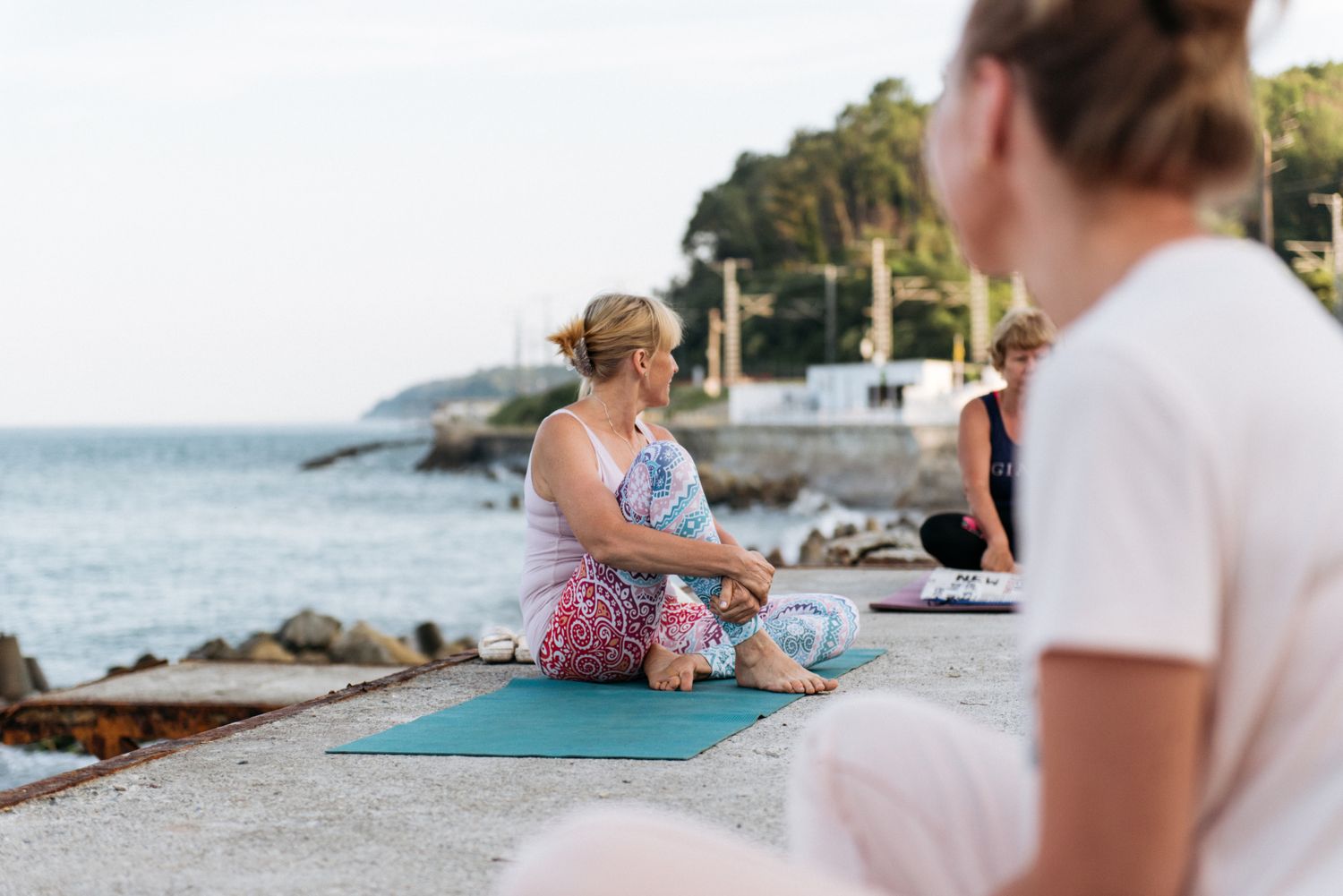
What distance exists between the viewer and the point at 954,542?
6684 mm

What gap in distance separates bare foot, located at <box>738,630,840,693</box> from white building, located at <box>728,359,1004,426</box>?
121ft

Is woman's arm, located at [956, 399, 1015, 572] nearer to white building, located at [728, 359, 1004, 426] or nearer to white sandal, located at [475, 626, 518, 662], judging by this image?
white sandal, located at [475, 626, 518, 662]

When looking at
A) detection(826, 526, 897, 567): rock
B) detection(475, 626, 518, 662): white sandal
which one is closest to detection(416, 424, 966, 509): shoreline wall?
detection(826, 526, 897, 567): rock

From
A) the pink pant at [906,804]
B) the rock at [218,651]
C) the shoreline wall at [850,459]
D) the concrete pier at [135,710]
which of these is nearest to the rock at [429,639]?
the rock at [218,651]

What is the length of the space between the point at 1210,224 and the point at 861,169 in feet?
257

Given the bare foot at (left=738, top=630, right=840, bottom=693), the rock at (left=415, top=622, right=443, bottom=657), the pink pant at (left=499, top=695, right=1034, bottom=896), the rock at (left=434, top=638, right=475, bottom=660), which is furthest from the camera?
the rock at (left=415, top=622, right=443, bottom=657)

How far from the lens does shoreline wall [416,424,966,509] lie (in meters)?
38.7

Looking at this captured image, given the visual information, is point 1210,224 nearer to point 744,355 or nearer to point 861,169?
point 744,355

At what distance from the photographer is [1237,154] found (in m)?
0.94

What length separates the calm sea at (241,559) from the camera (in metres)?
17.9

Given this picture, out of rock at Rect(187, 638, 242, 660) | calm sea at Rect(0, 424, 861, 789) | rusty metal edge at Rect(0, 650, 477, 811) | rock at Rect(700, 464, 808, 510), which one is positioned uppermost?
rusty metal edge at Rect(0, 650, 477, 811)

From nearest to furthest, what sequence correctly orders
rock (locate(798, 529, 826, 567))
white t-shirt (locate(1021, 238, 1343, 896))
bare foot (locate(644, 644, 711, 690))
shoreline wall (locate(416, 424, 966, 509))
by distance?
white t-shirt (locate(1021, 238, 1343, 896)) < bare foot (locate(644, 644, 711, 690)) < rock (locate(798, 529, 826, 567)) < shoreline wall (locate(416, 424, 966, 509))

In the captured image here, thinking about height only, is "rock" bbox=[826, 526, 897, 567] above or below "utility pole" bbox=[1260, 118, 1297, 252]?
below

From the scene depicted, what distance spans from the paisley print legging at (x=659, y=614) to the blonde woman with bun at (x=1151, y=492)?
3033 millimetres
